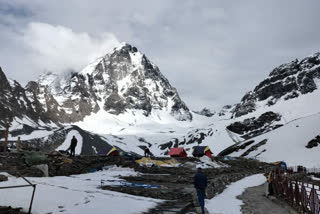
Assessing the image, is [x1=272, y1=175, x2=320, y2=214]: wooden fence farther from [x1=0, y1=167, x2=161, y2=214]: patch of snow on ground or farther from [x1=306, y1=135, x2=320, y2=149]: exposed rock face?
[x1=306, y1=135, x2=320, y2=149]: exposed rock face

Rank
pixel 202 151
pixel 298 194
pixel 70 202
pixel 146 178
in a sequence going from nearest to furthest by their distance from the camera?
pixel 70 202, pixel 298 194, pixel 146 178, pixel 202 151

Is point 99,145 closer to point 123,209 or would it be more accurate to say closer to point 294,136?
point 294,136

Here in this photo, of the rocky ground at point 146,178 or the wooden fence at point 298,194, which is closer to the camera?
the wooden fence at point 298,194

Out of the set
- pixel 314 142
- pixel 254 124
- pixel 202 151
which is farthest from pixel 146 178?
pixel 254 124

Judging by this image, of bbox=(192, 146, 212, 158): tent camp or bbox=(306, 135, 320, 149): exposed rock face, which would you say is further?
bbox=(306, 135, 320, 149): exposed rock face

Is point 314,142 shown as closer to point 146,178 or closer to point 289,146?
point 289,146

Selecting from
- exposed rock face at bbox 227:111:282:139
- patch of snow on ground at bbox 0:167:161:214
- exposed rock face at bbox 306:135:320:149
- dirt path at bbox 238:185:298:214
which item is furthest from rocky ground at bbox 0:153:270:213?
exposed rock face at bbox 227:111:282:139

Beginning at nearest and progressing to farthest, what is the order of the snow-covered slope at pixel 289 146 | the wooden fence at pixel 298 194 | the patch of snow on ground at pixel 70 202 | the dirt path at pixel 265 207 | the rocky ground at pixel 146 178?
the patch of snow on ground at pixel 70 202
the wooden fence at pixel 298 194
the rocky ground at pixel 146 178
the dirt path at pixel 265 207
the snow-covered slope at pixel 289 146

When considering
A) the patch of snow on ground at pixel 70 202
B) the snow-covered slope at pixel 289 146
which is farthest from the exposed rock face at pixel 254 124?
the patch of snow on ground at pixel 70 202

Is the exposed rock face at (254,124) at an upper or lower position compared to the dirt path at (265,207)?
upper

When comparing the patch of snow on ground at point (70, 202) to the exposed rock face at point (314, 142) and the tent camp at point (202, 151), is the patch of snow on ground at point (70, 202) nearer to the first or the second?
the tent camp at point (202, 151)

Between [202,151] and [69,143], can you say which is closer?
[202,151]

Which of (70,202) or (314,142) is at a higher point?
(314,142)

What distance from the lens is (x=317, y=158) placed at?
66750 mm
